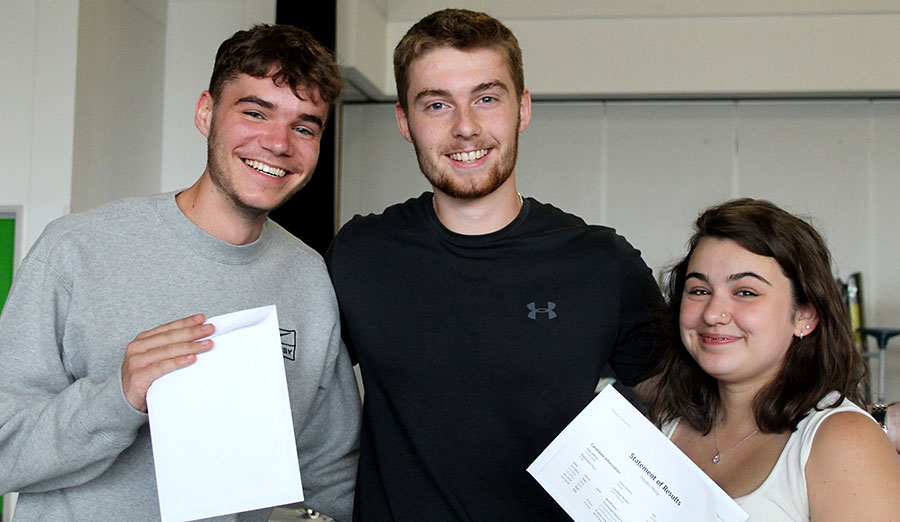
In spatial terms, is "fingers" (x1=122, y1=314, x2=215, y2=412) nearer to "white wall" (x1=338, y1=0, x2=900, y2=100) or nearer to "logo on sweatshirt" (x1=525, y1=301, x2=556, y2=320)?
"logo on sweatshirt" (x1=525, y1=301, x2=556, y2=320)

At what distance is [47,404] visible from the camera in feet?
5.07

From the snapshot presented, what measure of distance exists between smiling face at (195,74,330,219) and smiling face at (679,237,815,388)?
965mm

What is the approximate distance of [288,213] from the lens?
211 inches

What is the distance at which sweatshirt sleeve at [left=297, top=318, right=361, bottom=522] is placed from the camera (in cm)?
206

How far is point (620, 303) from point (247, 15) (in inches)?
203

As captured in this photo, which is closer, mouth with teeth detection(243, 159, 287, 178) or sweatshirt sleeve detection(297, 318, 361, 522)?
mouth with teeth detection(243, 159, 287, 178)

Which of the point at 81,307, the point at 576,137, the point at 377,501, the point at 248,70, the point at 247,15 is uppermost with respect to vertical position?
the point at 247,15

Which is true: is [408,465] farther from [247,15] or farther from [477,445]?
[247,15]

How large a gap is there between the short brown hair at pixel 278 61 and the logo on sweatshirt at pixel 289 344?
22.0 inches

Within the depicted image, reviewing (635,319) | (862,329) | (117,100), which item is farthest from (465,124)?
(862,329)

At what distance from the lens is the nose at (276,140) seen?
183cm

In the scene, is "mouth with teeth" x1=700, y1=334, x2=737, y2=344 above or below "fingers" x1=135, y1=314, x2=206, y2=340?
below

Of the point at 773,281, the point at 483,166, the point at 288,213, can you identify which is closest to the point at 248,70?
the point at 483,166

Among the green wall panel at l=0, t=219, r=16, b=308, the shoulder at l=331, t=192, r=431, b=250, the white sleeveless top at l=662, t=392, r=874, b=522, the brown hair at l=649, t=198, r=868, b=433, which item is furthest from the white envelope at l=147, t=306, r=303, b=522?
the green wall panel at l=0, t=219, r=16, b=308
